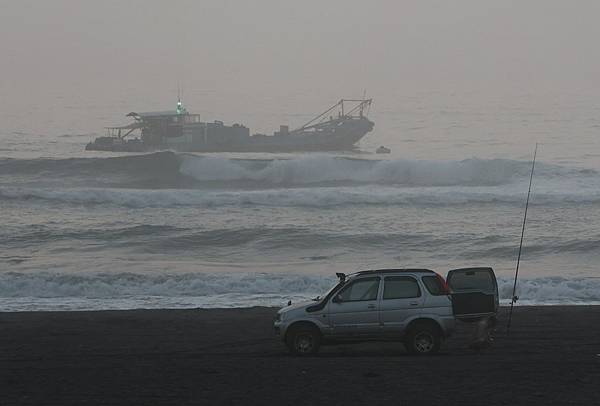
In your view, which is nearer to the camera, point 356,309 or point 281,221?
point 356,309

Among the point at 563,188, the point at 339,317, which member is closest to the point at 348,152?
the point at 563,188

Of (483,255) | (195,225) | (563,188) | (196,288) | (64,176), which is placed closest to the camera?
(196,288)

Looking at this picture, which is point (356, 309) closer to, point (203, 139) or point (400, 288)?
point (400, 288)

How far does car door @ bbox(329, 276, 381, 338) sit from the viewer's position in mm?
14133

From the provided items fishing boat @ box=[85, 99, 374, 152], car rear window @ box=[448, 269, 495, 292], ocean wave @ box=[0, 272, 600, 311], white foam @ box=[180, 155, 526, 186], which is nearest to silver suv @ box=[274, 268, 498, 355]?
car rear window @ box=[448, 269, 495, 292]

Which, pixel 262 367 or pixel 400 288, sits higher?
pixel 400 288

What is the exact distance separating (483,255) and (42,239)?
15355 millimetres

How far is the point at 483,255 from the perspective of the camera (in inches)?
1273

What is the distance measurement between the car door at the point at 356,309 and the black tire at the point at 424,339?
487 millimetres

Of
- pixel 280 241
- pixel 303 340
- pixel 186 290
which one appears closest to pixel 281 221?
pixel 280 241

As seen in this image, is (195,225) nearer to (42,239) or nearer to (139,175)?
(42,239)

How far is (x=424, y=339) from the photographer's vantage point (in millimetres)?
14086

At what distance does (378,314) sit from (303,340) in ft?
3.78

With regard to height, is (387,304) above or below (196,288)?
above
